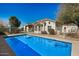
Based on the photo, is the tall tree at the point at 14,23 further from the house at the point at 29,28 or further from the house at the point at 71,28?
the house at the point at 71,28

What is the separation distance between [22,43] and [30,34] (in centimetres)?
10

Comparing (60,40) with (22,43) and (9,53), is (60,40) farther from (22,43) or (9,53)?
(9,53)

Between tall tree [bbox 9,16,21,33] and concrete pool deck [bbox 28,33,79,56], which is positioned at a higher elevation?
tall tree [bbox 9,16,21,33]

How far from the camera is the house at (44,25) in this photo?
1.60 m

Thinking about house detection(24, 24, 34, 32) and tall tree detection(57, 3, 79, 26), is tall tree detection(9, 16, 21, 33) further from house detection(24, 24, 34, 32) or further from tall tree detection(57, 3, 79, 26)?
tall tree detection(57, 3, 79, 26)

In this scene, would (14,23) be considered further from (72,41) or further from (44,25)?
(72,41)

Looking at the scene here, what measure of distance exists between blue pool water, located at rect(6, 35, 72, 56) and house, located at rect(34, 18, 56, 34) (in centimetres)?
7

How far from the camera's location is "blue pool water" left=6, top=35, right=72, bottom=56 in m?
1.59

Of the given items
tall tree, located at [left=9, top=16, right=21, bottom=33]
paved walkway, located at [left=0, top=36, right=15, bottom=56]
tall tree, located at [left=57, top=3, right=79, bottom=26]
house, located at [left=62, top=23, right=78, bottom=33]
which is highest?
tall tree, located at [left=57, top=3, right=79, bottom=26]

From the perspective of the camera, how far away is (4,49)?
160 centimetres

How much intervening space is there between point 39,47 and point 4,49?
0.29 metres

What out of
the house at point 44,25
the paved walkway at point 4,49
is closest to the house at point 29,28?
the house at point 44,25

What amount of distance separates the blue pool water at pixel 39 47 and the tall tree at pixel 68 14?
18 cm

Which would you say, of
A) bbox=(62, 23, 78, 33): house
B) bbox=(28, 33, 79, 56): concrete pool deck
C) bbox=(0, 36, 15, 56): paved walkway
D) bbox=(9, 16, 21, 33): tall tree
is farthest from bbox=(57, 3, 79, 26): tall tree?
bbox=(0, 36, 15, 56): paved walkway
